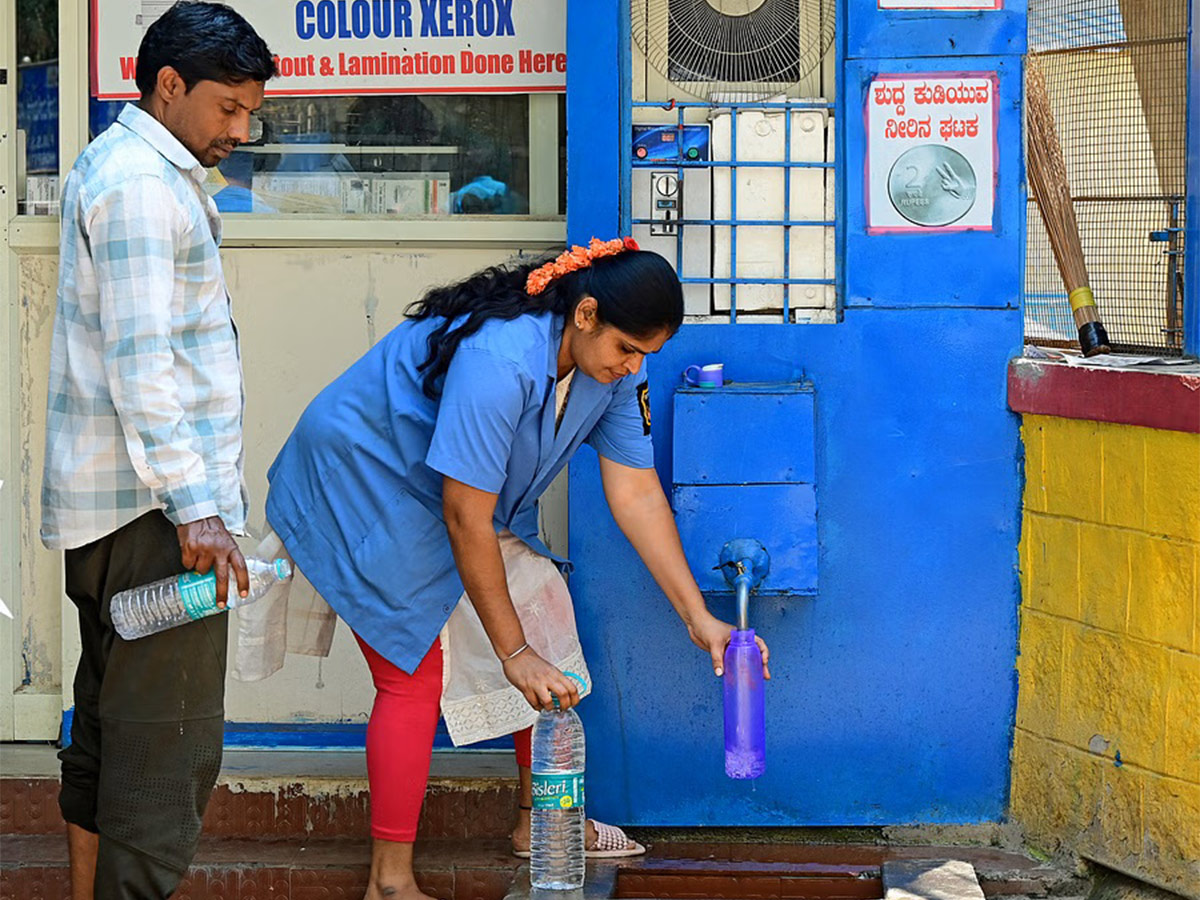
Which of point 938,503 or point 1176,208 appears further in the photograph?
point 1176,208

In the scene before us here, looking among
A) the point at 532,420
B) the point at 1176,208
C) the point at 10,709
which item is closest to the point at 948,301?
the point at 1176,208

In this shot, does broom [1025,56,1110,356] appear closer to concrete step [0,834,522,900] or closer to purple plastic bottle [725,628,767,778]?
purple plastic bottle [725,628,767,778]

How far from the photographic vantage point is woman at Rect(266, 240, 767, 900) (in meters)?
2.95

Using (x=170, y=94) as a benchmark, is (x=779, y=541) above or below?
below

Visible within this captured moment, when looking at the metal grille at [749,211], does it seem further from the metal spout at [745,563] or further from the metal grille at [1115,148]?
the metal grille at [1115,148]

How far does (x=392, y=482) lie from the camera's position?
3.18 metres

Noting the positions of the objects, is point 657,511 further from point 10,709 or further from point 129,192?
point 10,709

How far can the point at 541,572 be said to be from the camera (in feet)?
11.3

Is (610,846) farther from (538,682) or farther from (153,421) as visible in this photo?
(153,421)

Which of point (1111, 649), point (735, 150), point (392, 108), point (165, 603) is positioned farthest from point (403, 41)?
point (1111, 649)

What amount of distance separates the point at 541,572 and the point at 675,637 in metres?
0.41

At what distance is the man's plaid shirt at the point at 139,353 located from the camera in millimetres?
2578

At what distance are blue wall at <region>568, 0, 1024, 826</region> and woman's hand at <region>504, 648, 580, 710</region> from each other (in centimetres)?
65

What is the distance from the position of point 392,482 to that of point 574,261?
599mm
